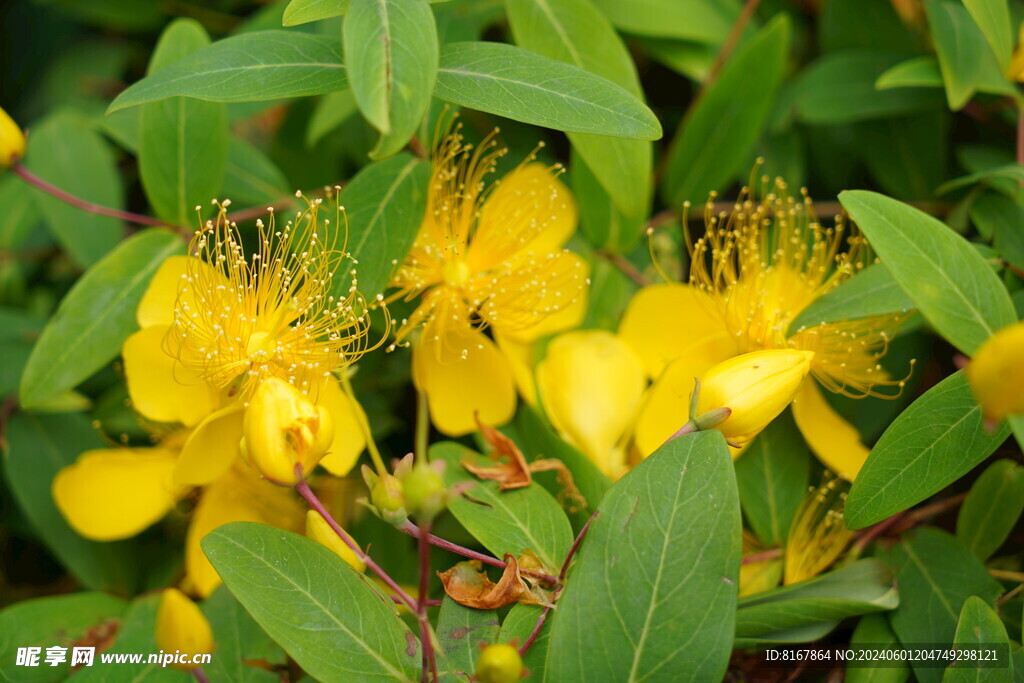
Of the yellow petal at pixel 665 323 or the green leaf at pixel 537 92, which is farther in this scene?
the yellow petal at pixel 665 323

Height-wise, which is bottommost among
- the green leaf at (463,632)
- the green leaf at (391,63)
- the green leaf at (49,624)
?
the green leaf at (49,624)

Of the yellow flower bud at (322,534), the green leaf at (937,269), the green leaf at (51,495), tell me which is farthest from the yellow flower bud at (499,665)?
the green leaf at (51,495)

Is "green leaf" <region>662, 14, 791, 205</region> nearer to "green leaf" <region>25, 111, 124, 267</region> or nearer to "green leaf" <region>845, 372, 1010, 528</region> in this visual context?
"green leaf" <region>845, 372, 1010, 528</region>

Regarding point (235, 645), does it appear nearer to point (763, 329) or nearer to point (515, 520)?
point (515, 520)

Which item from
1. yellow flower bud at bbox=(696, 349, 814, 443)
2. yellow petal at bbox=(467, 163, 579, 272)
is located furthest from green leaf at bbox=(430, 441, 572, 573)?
yellow petal at bbox=(467, 163, 579, 272)

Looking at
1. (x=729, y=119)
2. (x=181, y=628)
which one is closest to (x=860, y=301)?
(x=729, y=119)

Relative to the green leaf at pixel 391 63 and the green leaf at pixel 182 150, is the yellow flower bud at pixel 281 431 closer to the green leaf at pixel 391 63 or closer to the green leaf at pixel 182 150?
the green leaf at pixel 391 63

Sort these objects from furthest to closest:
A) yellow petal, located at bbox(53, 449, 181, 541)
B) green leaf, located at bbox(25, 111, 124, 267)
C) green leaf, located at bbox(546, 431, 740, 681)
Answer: green leaf, located at bbox(25, 111, 124, 267) → yellow petal, located at bbox(53, 449, 181, 541) → green leaf, located at bbox(546, 431, 740, 681)
